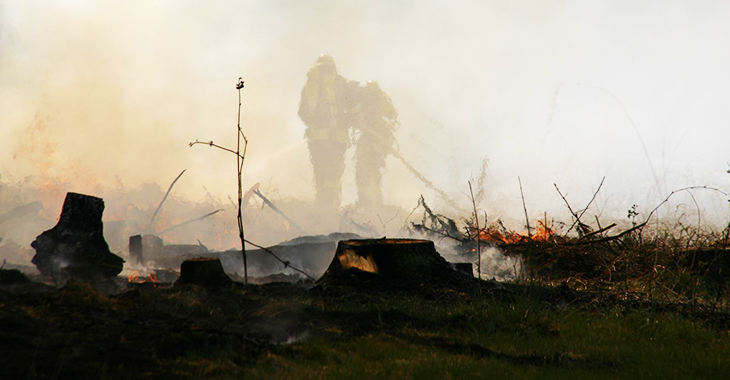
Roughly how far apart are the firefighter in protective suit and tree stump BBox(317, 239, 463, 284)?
24564 mm

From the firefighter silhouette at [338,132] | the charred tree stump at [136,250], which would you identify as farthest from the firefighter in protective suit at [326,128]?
the charred tree stump at [136,250]

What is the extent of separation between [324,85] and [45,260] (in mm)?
26285

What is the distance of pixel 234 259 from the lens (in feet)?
37.1

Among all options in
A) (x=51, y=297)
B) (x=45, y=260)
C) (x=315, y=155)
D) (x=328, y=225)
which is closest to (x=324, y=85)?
(x=315, y=155)

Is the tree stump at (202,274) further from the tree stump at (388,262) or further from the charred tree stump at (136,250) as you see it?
the charred tree stump at (136,250)

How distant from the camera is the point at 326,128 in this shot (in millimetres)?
31812

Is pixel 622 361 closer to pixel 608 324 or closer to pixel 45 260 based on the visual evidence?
pixel 608 324

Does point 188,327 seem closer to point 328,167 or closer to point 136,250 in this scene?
point 136,250

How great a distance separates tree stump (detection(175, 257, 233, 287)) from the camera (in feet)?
19.9

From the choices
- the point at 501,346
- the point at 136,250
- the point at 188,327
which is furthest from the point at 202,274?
the point at 136,250

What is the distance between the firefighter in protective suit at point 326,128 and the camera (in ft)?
104

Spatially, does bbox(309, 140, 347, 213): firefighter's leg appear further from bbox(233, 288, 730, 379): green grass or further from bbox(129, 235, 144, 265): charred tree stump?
bbox(233, 288, 730, 379): green grass

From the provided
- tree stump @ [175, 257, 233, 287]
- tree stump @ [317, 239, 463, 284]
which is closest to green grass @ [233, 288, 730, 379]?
tree stump @ [317, 239, 463, 284]

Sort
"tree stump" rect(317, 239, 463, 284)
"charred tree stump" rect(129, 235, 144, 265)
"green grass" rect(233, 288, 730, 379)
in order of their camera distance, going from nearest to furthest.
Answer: "green grass" rect(233, 288, 730, 379)
"tree stump" rect(317, 239, 463, 284)
"charred tree stump" rect(129, 235, 144, 265)
